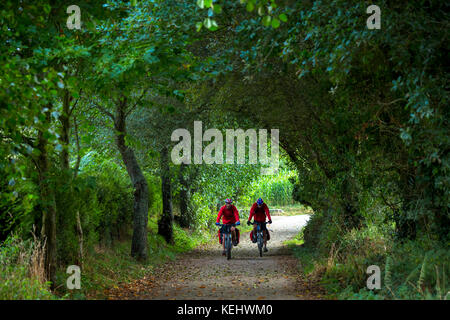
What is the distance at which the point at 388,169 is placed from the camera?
35.1ft

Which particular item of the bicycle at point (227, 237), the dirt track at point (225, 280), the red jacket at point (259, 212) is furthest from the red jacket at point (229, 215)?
the dirt track at point (225, 280)

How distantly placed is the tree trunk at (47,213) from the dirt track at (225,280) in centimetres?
165

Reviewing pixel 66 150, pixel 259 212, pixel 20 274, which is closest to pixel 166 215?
pixel 259 212

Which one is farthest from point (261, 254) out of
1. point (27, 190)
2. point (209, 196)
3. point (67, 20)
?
point (67, 20)

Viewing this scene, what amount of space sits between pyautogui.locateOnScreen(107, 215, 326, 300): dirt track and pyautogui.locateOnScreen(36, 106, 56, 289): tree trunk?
165 centimetres

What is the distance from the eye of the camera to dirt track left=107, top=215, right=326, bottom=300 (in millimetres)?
10027

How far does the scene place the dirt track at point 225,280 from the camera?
10.0m

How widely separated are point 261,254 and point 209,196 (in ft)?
26.5

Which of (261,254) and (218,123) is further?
(261,254)

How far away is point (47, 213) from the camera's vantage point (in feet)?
30.3

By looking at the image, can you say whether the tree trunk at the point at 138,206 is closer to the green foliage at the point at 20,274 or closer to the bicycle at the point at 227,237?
the bicycle at the point at 227,237

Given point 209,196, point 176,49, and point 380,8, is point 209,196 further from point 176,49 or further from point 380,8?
point 380,8
